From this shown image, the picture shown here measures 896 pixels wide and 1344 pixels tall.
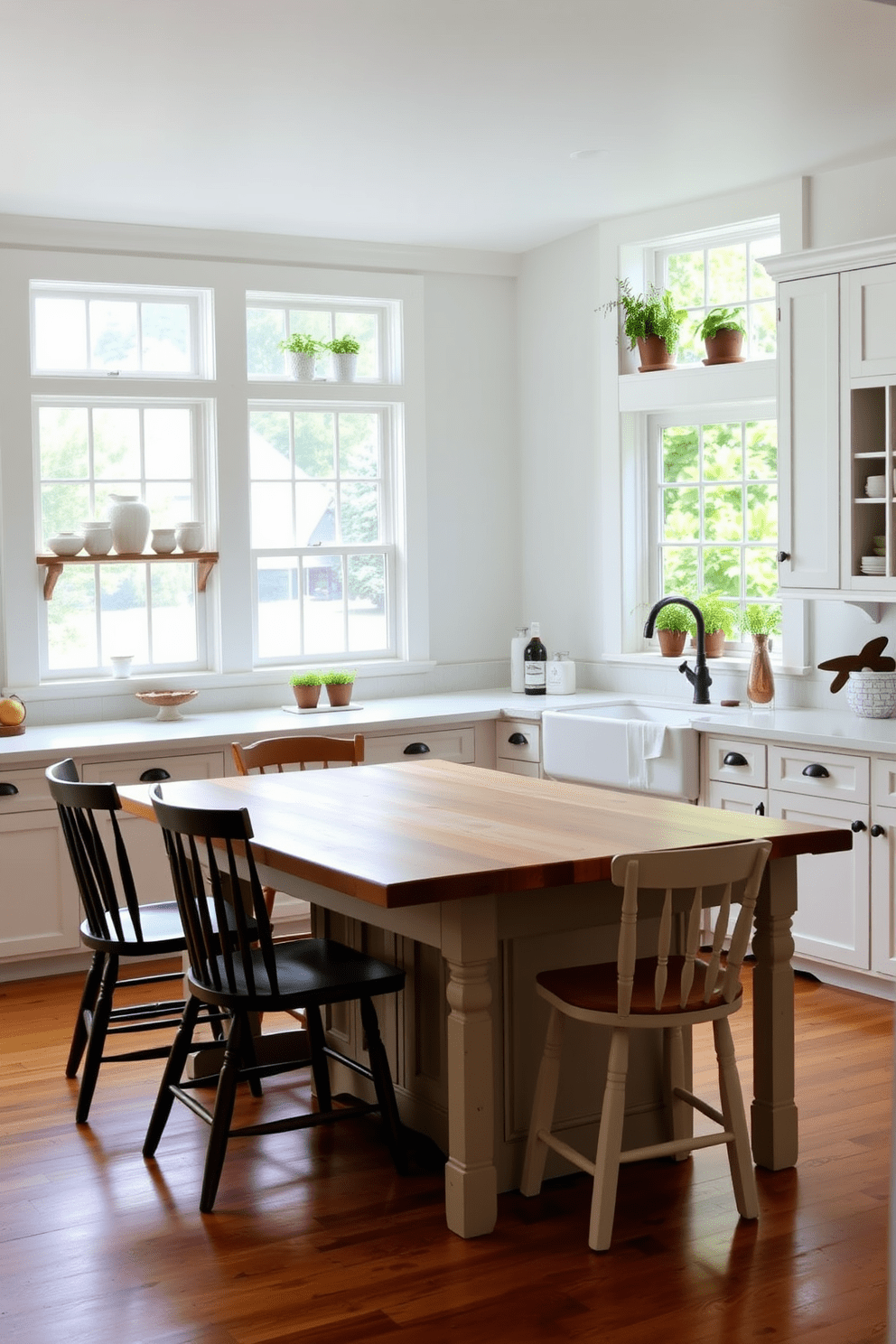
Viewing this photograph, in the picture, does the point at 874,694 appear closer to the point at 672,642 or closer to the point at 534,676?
the point at 672,642

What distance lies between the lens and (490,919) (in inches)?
117

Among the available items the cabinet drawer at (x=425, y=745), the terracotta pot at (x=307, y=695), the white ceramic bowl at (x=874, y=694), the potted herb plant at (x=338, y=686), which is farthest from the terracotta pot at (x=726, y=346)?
the terracotta pot at (x=307, y=695)

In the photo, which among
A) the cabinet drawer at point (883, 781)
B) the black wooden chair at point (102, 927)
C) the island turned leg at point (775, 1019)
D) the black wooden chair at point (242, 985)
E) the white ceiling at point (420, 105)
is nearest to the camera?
the black wooden chair at point (242, 985)

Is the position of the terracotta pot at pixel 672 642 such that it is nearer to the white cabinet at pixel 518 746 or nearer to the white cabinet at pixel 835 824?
the white cabinet at pixel 518 746

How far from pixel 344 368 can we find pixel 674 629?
1.82 m

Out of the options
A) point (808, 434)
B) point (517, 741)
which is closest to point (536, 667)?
point (517, 741)

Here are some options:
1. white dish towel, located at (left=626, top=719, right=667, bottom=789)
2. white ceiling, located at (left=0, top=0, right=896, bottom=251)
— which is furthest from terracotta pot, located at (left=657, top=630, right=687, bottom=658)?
white ceiling, located at (left=0, top=0, right=896, bottom=251)

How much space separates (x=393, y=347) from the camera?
6.58 meters

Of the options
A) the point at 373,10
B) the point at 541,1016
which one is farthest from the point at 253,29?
the point at 541,1016

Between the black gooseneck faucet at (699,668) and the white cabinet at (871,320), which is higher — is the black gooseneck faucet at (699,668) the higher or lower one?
the lower one

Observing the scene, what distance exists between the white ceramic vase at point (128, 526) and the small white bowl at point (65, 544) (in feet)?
0.47

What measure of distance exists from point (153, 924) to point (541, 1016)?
1161 millimetres

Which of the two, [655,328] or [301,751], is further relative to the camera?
[655,328]

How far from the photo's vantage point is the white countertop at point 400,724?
4895 millimetres
